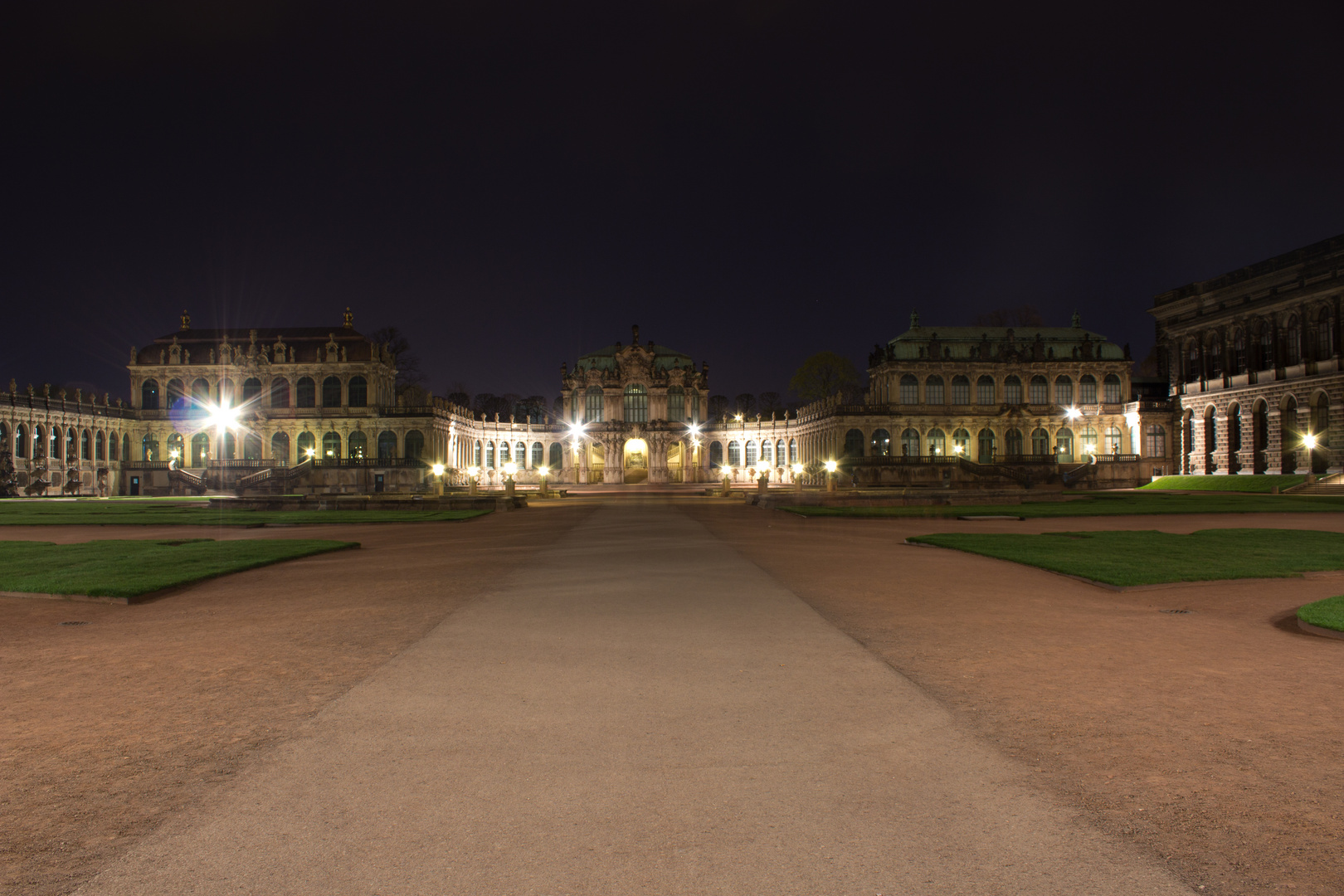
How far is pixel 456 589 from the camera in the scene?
14.8 m

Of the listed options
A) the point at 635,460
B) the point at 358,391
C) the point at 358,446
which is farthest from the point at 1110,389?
the point at 358,391

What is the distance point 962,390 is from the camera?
91.6 meters

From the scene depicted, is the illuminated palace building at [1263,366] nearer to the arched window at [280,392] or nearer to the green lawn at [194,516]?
the green lawn at [194,516]

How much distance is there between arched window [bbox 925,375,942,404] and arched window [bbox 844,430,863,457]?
11.3 meters

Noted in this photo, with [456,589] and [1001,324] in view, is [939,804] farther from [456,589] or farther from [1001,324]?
[1001,324]

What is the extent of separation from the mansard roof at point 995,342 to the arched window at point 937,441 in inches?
360

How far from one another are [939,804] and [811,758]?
43.9 inches

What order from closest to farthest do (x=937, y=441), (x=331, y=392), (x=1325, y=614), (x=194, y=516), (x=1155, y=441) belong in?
1. (x=1325, y=614)
2. (x=194, y=516)
3. (x=1155, y=441)
4. (x=937, y=441)
5. (x=331, y=392)

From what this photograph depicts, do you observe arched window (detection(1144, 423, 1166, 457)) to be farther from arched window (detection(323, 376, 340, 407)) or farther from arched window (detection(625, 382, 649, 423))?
arched window (detection(323, 376, 340, 407))

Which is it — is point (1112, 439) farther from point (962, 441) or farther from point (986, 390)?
point (962, 441)

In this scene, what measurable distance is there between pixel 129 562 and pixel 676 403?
84801mm

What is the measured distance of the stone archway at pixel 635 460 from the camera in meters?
99.0

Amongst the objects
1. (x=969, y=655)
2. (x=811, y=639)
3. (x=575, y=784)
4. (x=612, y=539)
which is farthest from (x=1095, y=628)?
(x=612, y=539)

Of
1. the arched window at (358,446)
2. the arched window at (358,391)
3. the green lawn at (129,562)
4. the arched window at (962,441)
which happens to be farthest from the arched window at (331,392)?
the arched window at (962,441)
